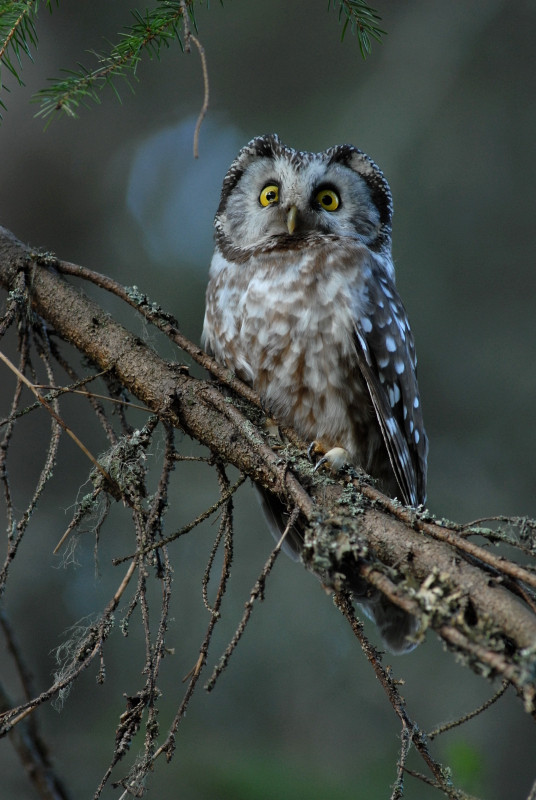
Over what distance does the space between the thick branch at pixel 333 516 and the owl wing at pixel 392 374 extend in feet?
1.59

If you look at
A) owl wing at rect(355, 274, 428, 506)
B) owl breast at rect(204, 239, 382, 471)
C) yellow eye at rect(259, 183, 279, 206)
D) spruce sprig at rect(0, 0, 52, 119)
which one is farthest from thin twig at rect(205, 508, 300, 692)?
yellow eye at rect(259, 183, 279, 206)

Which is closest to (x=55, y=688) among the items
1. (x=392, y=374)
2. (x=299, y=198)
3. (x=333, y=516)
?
(x=333, y=516)

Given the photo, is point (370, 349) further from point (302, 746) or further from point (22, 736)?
point (302, 746)

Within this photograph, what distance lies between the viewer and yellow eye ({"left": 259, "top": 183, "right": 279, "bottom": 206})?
2678 mm

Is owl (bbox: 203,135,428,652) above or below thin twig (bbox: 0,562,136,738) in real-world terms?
above

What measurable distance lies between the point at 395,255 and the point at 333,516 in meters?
4.22

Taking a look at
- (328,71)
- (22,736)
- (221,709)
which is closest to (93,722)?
(221,709)

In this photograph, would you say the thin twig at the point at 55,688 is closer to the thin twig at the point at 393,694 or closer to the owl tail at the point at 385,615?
the thin twig at the point at 393,694

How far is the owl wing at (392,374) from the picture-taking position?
7.52 feet

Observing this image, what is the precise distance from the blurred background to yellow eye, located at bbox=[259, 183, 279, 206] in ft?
5.40

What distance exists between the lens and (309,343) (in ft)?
7.44

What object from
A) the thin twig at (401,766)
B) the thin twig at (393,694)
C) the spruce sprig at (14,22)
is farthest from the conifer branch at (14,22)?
the thin twig at (401,766)

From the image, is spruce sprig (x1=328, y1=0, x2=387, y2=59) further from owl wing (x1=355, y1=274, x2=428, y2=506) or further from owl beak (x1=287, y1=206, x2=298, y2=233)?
owl wing (x1=355, y1=274, x2=428, y2=506)

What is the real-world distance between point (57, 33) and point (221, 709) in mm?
5022
